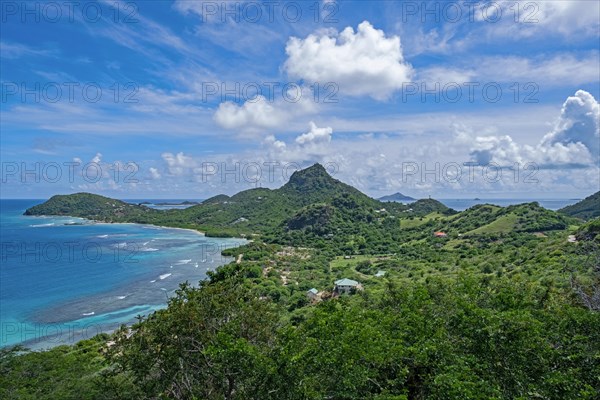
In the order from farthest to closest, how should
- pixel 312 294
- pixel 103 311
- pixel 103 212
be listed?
pixel 103 212
pixel 312 294
pixel 103 311

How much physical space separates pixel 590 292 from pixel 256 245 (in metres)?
77.9

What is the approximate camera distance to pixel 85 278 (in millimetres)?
66562

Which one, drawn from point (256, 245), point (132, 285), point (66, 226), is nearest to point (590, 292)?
point (132, 285)

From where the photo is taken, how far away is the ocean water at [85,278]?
4356cm

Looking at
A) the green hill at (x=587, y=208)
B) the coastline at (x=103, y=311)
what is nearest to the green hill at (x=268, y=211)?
the green hill at (x=587, y=208)

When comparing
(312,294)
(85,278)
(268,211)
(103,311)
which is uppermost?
(268,211)

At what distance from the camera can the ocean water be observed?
43.6m

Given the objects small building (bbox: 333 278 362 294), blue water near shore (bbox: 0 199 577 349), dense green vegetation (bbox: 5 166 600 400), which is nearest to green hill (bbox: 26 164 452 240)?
blue water near shore (bbox: 0 199 577 349)

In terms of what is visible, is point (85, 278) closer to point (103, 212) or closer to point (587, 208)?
point (103, 212)

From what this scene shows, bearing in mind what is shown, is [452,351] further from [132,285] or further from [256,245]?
[256,245]

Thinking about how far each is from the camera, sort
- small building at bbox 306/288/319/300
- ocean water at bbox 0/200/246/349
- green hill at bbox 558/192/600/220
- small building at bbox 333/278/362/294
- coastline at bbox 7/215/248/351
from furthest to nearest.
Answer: green hill at bbox 558/192/600/220
small building at bbox 333/278/362/294
small building at bbox 306/288/319/300
ocean water at bbox 0/200/246/349
coastline at bbox 7/215/248/351

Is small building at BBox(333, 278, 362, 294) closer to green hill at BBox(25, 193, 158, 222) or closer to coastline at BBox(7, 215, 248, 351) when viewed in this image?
coastline at BBox(7, 215, 248, 351)

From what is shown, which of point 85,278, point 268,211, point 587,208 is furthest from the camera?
point 268,211

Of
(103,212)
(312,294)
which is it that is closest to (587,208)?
(312,294)
